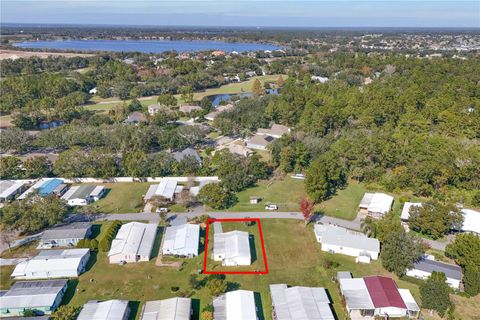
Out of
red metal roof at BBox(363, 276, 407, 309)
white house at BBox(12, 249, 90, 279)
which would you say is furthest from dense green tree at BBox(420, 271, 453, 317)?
white house at BBox(12, 249, 90, 279)

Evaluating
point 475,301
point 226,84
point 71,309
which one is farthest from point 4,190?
point 226,84

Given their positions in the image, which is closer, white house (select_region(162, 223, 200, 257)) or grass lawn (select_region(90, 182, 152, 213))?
white house (select_region(162, 223, 200, 257))

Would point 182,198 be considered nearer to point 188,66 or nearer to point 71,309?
point 71,309

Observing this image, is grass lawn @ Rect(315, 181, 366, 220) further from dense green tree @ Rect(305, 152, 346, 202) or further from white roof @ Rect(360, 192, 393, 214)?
white roof @ Rect(360, 192, 393, 214)

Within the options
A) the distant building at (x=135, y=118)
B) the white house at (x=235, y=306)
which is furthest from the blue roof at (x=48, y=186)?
the white house at (x=235, y=306)

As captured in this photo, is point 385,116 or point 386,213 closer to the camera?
point 386,213

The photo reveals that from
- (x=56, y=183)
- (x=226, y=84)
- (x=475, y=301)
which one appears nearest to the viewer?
(x=475, y=301)
